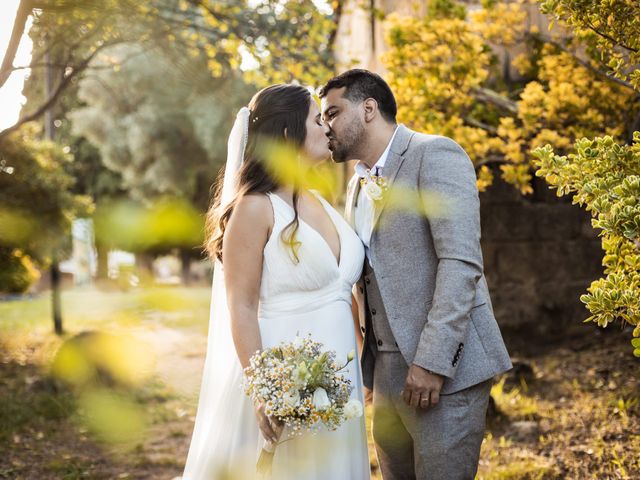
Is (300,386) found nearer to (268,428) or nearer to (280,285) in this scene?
(268,428)

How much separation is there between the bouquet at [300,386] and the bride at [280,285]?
371 millimetres

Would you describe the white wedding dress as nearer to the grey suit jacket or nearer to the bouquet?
the grey suit jacket

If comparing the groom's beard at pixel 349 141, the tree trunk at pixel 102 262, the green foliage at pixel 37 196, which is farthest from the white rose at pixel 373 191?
the green foliage at pixel 37 196

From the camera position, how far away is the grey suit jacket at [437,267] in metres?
2.44

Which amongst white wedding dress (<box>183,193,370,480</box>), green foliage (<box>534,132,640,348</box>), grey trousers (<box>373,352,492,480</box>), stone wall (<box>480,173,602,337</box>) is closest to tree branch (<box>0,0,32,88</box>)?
white wedding dress (<box>183,193,370,480</box>)

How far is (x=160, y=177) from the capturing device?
1950cm

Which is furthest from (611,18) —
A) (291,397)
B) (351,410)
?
(291,397)

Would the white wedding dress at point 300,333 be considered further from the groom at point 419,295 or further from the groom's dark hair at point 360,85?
the groom's dark hair at point 360,85

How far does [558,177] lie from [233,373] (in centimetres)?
156

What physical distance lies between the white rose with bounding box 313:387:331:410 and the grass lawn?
3.08 ft

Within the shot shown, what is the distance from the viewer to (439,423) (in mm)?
2523

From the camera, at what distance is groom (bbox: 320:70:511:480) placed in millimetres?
2461

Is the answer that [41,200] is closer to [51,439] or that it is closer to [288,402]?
[51,439]

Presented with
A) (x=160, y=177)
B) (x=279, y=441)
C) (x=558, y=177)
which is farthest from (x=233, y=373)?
(x=160, y=177)
